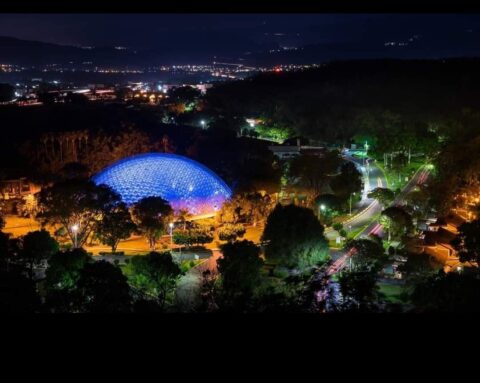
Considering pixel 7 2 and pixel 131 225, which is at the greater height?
pixel 7 2

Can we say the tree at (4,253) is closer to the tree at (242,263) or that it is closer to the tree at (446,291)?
the tree at (242,263)

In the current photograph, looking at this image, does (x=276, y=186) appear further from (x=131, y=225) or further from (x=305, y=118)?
(x=305, y=118)

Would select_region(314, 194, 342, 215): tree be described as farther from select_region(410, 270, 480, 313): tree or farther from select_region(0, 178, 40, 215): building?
select_region(410, 270, 480, 313): tree

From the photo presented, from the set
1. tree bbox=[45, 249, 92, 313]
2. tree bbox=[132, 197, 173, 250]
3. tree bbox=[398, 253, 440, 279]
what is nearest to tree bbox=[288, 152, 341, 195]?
tree bbox=[132, 197, 173, 250]

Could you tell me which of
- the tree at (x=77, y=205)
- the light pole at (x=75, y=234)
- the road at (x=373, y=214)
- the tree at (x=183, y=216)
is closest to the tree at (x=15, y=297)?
the road at (x=373, y=214)

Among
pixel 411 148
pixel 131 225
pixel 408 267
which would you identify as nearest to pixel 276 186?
pixel 131 225
